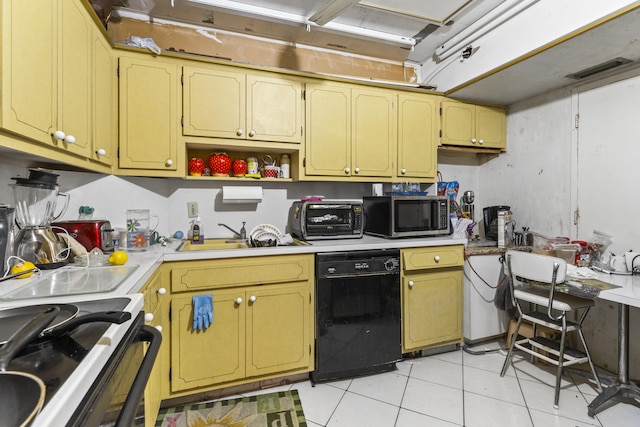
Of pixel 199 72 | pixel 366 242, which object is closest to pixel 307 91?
pixel 199 72

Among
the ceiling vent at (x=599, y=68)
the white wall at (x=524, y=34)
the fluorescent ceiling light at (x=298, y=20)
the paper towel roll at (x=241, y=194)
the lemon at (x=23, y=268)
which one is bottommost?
the lemon at (x=23, y=268)

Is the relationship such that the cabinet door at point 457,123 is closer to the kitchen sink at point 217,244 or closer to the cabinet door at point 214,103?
the cabinet door at point 214,103

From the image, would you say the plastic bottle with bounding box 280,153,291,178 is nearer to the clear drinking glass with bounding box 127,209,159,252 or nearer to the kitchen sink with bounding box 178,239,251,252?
the kitchen sink with bounding box 178,239,251,252

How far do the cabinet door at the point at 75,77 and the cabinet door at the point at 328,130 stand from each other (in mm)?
1354

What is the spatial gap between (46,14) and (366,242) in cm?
200

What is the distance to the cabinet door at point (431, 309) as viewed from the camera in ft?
7.57

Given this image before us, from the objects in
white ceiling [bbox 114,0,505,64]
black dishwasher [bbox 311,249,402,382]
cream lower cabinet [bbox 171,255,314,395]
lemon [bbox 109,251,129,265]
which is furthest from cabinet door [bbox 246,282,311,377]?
white ceiling [bbox 114,0,505,64]

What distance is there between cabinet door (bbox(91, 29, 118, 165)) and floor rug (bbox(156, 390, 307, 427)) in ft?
5.06

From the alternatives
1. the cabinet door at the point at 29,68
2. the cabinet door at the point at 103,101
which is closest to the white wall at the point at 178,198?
the cabinet door at the point at 103,101

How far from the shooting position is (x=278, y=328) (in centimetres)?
199

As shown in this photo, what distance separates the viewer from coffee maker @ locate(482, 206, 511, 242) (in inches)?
111

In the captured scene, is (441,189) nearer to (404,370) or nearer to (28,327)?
(404,370)

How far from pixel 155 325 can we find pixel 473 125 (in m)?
3.01

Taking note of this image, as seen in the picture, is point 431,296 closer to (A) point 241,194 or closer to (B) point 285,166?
(B) point 285,166
